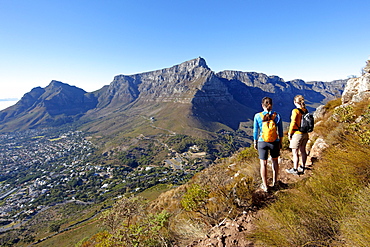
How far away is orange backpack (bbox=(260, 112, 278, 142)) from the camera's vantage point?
12.9ft

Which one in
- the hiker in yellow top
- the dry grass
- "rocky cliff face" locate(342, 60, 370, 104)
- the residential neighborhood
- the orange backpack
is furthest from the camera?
the residential neighborhood

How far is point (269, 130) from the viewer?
12.9 ft

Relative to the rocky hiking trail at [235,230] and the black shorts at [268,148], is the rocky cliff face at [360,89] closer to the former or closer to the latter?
the black shorts at [268,148]

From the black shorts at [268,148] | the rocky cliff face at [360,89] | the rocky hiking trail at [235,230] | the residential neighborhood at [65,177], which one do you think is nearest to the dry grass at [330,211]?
the rocky hiking trail at [235,230]

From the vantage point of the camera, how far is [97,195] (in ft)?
207

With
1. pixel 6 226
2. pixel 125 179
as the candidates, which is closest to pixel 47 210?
pixel 6 226

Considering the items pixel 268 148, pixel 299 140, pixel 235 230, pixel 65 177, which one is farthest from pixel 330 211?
pixel 65 177

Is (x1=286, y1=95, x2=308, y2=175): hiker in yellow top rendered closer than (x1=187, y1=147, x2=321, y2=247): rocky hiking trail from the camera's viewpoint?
No

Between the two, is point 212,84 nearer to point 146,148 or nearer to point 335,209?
point 146,148

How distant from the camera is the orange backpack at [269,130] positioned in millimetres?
3922

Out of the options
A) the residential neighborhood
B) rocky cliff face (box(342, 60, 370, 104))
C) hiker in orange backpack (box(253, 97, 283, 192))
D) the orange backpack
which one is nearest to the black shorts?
hiker in orange backpack (box(253, 97, 283, 192))

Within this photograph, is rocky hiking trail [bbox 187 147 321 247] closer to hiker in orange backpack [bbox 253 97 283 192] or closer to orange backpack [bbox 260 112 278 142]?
hiker in orange backpack [bbox 253 97 283 192]

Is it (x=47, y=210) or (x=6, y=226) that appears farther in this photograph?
(x=47, y=210)

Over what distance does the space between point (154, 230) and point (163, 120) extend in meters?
147
